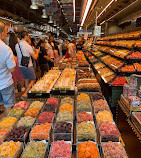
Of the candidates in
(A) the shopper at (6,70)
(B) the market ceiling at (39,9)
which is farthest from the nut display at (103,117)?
(B) the market ceiling at (39,9)

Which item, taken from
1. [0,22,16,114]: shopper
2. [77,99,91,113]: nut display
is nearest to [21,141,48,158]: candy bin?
[77,99,91,113]: nut display

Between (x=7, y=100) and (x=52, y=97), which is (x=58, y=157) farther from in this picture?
(x=7, y=100)

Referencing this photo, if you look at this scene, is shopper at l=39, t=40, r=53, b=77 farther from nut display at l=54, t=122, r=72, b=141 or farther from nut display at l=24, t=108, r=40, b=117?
nut display at l=54, t=122, r=72, b=141

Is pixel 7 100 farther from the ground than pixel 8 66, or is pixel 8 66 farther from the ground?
pixel 8 66

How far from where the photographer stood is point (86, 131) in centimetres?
206

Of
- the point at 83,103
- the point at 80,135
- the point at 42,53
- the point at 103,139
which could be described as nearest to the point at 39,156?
the point at 80,135

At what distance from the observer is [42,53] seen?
673 centimetres

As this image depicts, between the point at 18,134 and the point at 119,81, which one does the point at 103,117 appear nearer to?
the point at 18,134

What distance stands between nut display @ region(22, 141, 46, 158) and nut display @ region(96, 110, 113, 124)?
0.93 metres

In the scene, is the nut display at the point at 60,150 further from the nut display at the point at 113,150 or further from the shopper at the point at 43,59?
the shopper at the point at 43,59

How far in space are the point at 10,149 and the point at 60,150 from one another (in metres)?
0.58

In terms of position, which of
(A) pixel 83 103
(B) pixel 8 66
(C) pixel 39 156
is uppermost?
(B) pixel 8 66

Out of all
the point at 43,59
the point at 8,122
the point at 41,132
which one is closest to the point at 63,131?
the point at 41,132

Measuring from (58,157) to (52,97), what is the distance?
182 centimetres
